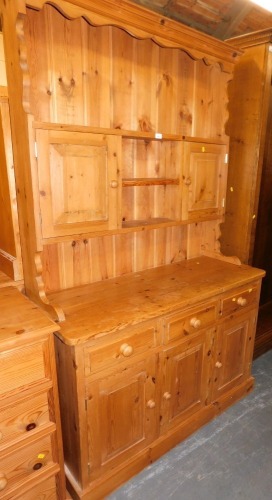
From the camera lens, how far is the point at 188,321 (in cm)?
166

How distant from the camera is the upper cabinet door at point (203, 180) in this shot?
6.10ft

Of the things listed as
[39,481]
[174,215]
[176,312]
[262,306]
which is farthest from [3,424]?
[262,306]

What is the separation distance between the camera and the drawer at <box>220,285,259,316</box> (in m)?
1.85

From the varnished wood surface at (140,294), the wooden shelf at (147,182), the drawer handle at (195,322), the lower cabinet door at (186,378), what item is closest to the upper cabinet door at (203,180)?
the wooden shelf at (147,182)

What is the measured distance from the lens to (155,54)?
1749mm

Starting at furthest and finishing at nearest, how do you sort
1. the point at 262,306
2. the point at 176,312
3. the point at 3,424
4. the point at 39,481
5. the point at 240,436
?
the point at 262,306, the point at 240,436, the point at 176,312, the point at 39,481, the point at 3,424

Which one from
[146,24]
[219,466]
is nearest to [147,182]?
[146,24]

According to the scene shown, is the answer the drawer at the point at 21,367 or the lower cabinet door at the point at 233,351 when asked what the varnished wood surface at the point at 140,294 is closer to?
the drawer at the point at 21,367

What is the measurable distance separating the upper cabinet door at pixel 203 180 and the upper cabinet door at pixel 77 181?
50 cm

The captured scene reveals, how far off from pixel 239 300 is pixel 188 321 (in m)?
0.44

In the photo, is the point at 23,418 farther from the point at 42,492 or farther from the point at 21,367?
the point at 42,492

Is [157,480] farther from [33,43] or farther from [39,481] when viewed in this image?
[33,43]

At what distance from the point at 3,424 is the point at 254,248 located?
208 centimetres

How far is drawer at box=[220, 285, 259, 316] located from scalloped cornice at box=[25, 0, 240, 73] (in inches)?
51.7
